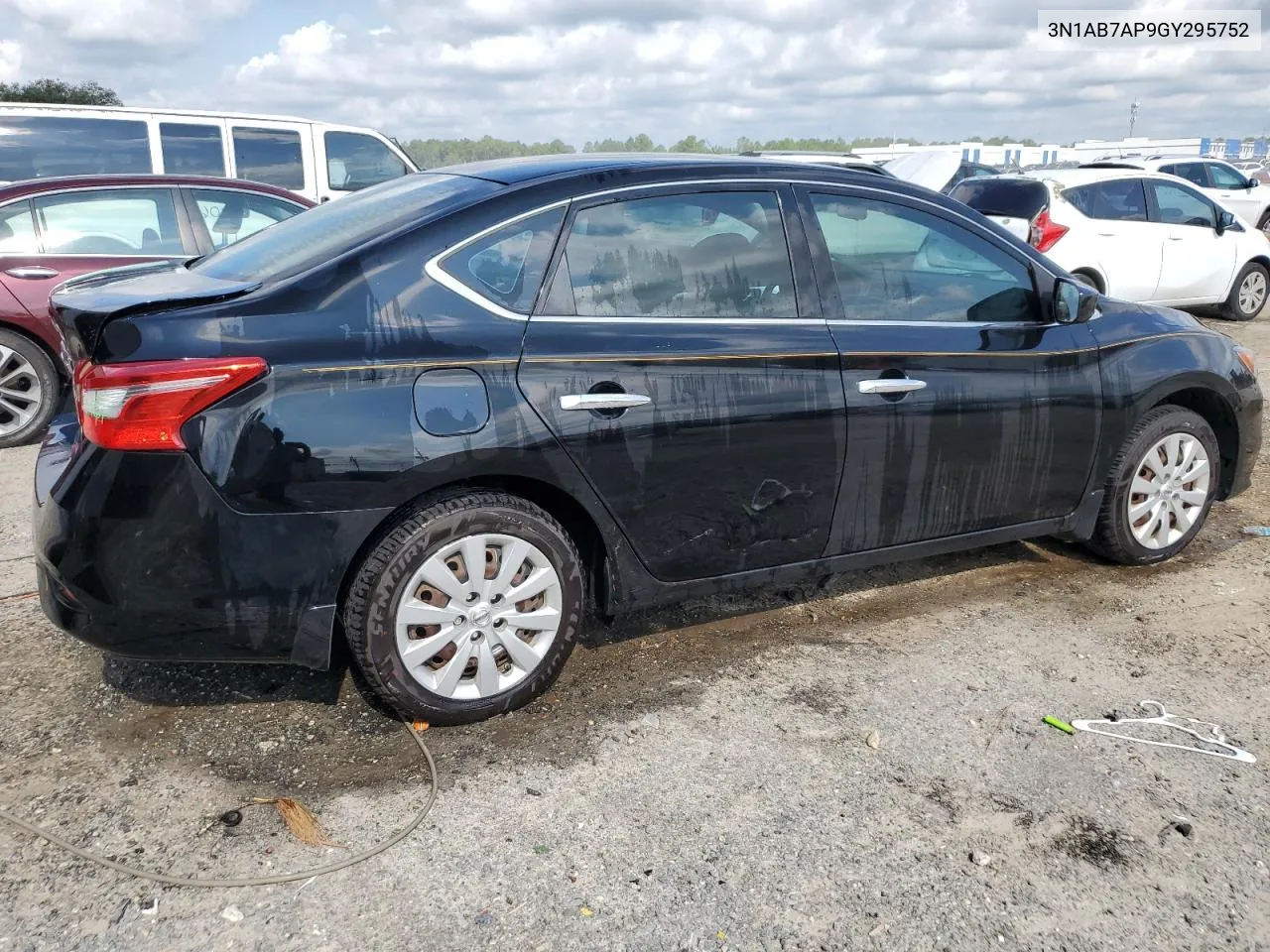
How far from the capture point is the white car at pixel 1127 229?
32.4 feet

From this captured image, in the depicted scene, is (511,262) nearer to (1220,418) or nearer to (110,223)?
(1220,418)

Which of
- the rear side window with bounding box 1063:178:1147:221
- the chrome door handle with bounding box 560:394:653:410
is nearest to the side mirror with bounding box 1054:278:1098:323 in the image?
the chrome door handle with bounding box 560:394:653:410

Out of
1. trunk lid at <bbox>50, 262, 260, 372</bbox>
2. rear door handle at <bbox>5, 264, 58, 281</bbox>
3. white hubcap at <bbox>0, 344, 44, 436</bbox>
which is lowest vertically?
white hubcap at <bbox>0, 344, 44, 436</bbox>

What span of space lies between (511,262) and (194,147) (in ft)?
27.2

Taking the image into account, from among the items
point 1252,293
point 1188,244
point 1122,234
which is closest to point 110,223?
point 1122,234

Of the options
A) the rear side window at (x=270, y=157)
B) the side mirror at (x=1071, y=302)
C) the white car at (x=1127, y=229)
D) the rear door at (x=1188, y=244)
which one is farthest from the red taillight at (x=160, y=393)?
the rear door at (x=1188, y=244)

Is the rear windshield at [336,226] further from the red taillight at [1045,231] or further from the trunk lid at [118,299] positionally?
the red taillight at [1045,231]

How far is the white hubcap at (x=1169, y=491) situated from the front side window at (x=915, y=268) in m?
0.95

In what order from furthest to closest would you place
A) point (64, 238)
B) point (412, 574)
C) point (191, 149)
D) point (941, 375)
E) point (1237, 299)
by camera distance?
point (1237, 299) < point (191, 149) < point (64, 238) < point (941, 375) < point (412, 574)

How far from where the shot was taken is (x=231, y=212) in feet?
23.5

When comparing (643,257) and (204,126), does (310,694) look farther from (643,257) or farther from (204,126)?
(204,126)

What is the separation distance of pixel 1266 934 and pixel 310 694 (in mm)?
2675

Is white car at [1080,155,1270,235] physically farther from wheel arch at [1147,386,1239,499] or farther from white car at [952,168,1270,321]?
wheel arch at [1147,386,1239,499]

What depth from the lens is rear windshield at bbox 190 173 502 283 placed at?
3.07m
